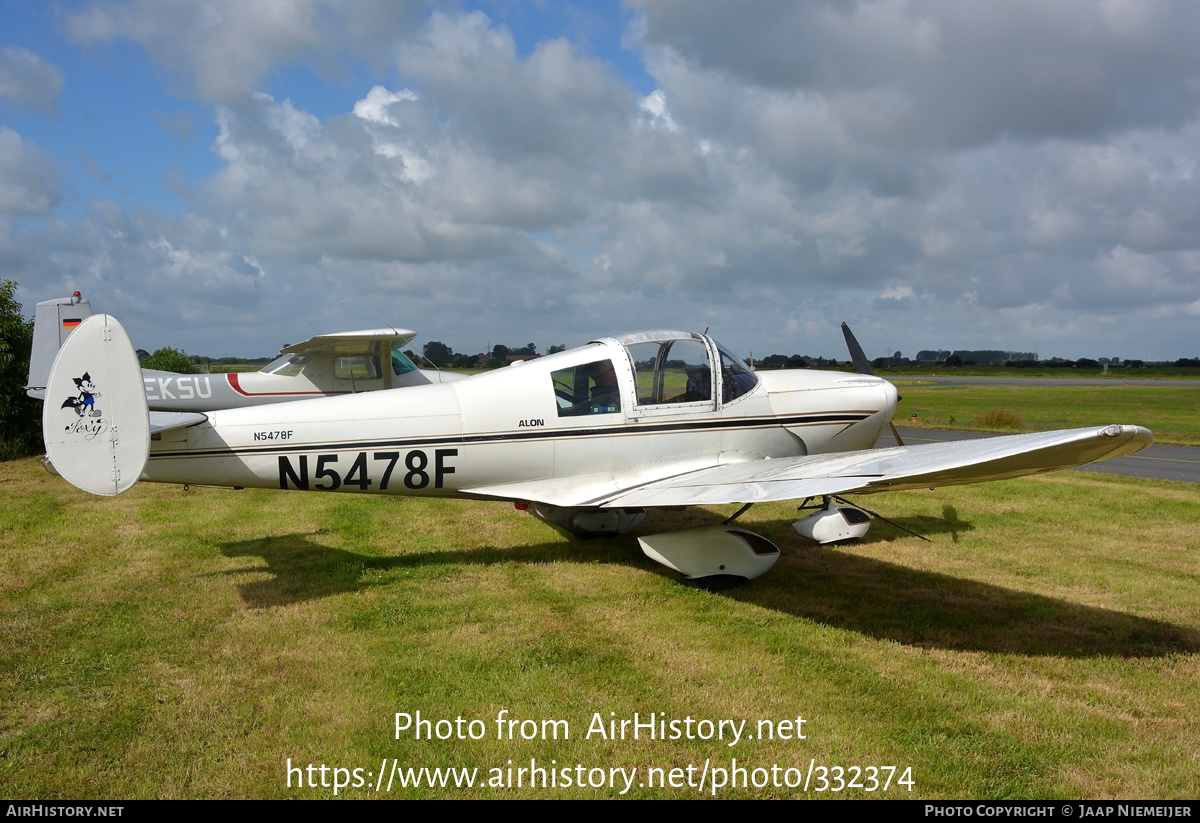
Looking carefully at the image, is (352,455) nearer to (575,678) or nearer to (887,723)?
(575,678)

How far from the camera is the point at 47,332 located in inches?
559

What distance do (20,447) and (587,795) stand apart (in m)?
17.6

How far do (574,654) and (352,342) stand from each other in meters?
11.1

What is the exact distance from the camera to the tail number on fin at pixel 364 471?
611 centimetres

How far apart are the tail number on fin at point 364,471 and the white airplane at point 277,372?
8.24 m

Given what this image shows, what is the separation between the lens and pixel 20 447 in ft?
51.8

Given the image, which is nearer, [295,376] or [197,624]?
[197,624]

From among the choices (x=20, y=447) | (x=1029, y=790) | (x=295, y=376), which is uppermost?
(x=295, y=376)

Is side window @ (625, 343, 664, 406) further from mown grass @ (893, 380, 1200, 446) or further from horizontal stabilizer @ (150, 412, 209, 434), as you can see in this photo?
mown grass @ (893, 380, 1200, 446)

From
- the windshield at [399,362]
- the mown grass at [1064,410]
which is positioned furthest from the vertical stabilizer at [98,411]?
the mown grass at [1064,410]

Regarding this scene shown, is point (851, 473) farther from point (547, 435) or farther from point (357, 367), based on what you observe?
point (357, 367)

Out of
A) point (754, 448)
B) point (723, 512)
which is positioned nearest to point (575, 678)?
point (754, 448)

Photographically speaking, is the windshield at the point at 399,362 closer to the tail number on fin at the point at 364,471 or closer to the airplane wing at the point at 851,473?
the tail number on fin at the point at 364,471
